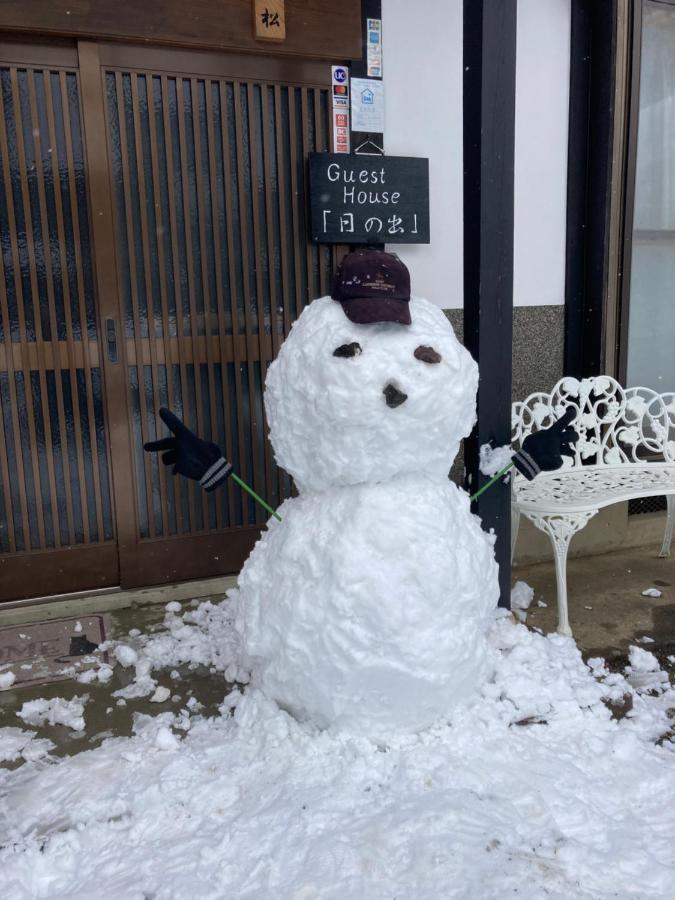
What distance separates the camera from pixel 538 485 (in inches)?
150

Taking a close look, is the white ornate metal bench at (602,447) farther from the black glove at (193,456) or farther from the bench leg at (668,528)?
the black glove at (193,456)

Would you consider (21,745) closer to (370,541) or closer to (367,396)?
(370,541)

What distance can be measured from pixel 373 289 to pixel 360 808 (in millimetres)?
1592

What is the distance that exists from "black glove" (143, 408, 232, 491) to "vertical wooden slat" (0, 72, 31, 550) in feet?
4.11

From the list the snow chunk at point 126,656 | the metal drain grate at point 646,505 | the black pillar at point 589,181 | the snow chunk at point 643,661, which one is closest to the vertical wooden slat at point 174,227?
the snow chunk at point 126,656

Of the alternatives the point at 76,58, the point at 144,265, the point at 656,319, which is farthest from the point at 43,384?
the point at 656,319

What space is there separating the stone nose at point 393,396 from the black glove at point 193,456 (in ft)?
2.25

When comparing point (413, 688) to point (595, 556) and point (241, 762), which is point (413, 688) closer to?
point (241, 762)

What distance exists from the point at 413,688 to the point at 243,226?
2.48 m

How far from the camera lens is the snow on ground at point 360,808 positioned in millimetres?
1849

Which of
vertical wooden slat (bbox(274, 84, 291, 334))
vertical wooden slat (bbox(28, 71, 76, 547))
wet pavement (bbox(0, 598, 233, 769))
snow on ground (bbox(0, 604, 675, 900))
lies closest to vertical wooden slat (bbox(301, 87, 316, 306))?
vertical wooden slat (bbox(274, 84, 291, 334))

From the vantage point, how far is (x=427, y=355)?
7.48ft

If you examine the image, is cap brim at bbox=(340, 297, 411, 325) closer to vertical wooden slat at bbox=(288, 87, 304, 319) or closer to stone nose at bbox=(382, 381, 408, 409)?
stone nose at bbox=(382, 381, 408, 409)

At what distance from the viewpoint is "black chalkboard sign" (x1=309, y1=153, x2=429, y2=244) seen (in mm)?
3701
